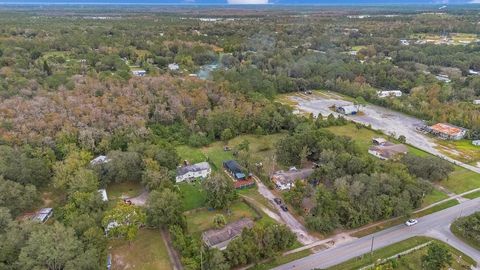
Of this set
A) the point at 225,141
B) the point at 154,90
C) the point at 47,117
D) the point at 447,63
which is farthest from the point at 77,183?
the point at 447,63

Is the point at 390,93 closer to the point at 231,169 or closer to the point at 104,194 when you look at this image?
the point at 231,169

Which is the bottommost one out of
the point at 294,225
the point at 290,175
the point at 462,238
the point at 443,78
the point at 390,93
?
the point at 294,225

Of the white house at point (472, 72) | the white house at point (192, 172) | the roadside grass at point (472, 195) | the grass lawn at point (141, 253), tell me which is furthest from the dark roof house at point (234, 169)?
the white house at point (472, 72)

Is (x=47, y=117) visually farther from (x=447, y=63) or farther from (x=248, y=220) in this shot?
(x=447, y=63)

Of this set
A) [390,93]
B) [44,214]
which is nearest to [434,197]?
[44,214]

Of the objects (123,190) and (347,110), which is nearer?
(123,190)

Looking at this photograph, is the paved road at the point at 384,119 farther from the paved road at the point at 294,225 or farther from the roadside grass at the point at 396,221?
the paved road at the point at 294,225
